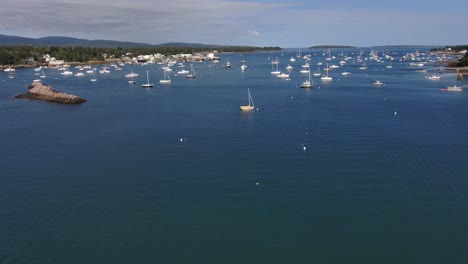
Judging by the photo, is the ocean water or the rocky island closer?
the ocean water

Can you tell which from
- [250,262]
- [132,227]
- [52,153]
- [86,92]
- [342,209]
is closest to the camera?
[250,262]

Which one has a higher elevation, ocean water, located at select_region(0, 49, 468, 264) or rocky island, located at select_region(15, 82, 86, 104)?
rocky island, located at select_region(15, 82, 86, 104)

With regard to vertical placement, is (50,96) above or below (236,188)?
above

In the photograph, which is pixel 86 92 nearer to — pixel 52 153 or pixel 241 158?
pixel 52 153

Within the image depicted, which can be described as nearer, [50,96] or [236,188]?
[236,188]

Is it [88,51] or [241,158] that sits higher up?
[88,51]

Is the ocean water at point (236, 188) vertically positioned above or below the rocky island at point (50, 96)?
below

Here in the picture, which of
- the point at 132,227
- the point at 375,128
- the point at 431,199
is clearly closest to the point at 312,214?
the point at 431,199

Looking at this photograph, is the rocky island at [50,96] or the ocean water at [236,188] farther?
the rocky island at [50,96]
